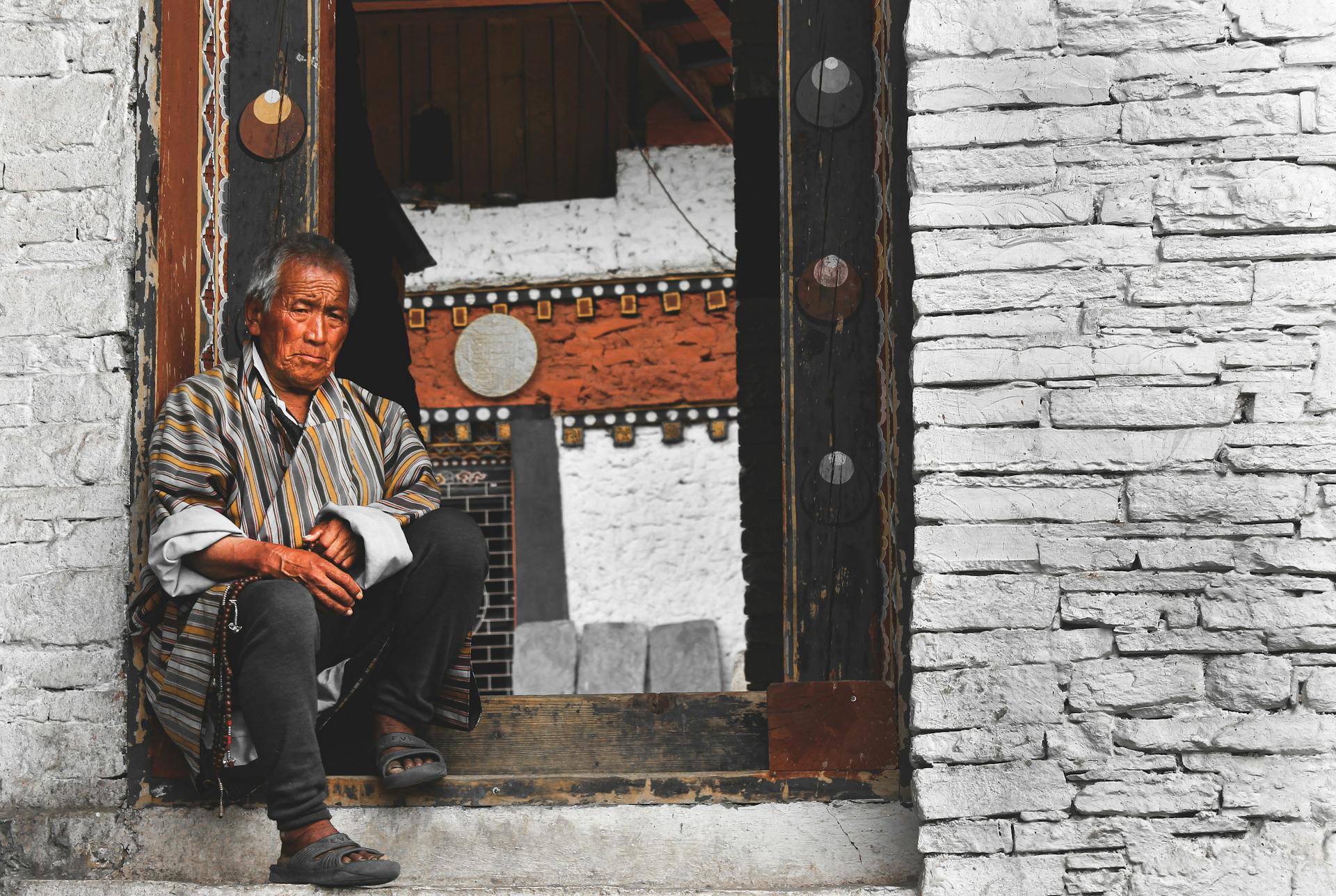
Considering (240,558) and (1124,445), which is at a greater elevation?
(1124,445)

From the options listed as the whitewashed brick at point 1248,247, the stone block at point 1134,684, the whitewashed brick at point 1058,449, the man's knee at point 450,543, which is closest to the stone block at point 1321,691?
the stone block at point 1134,684

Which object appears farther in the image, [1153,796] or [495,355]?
[495,355]

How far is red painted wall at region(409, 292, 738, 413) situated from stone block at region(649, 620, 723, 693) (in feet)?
4.56

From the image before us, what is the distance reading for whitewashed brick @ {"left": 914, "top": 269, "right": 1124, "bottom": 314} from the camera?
3066mm

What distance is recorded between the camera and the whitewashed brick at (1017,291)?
3.07 m

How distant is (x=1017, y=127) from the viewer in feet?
10.3

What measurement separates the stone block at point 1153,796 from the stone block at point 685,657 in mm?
5404

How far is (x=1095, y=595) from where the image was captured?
2988mm

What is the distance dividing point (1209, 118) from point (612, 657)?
19.1ft

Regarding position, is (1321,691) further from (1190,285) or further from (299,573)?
(299,573)

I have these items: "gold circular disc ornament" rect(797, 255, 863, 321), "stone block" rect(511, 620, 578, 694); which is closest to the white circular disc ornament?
"stone block" rect(511, 620, 578, 694)

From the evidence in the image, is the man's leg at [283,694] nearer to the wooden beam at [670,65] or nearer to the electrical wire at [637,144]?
the wooden beam at [670,65]

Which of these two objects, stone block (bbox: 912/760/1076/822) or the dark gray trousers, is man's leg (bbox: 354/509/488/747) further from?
stone block (bbox: 912/760/1076/822)

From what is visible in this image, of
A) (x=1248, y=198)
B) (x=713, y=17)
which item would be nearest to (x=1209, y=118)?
(x=1248, y=198)
